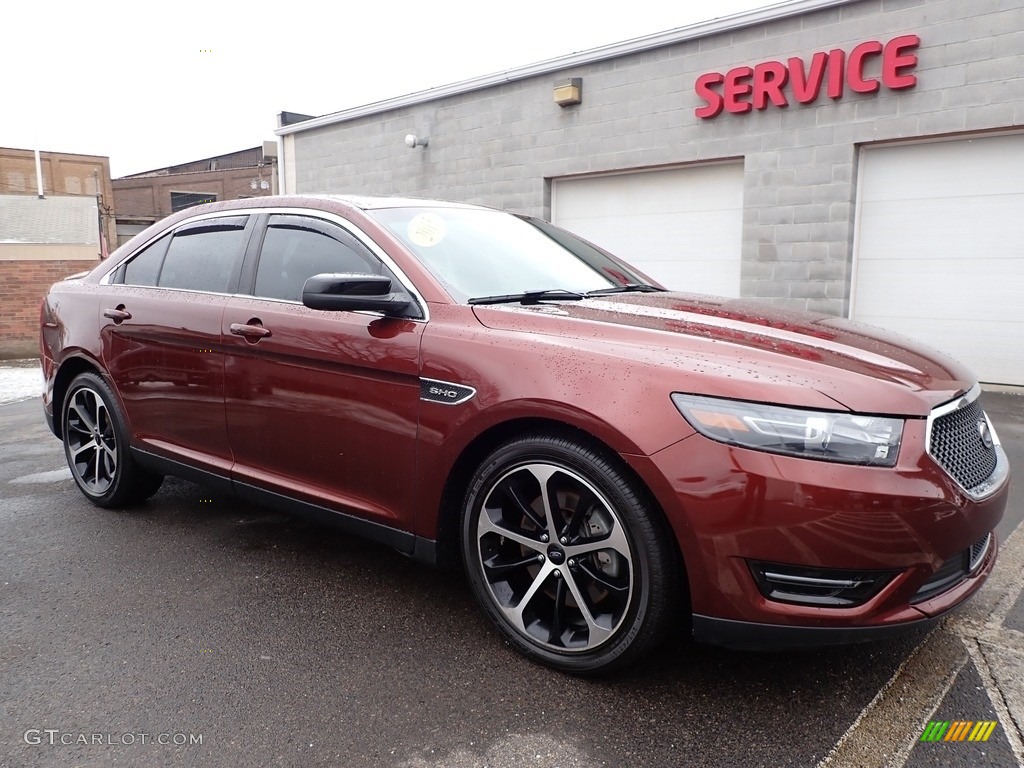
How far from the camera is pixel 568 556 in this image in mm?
2496

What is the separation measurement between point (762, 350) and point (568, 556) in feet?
2.87

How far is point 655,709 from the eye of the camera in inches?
93.1

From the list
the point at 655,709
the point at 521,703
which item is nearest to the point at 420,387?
the point at 521,703

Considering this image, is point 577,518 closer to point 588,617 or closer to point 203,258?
point 588,617

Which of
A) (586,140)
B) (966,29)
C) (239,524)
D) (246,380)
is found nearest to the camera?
(246,380)

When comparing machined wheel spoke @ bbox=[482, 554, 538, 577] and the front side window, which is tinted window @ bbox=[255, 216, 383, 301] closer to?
the front side window

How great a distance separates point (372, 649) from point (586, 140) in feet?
31.9

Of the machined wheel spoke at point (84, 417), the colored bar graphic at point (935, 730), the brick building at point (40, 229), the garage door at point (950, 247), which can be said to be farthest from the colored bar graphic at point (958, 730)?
the brick building at point (40, 229)

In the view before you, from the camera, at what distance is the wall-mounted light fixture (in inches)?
440

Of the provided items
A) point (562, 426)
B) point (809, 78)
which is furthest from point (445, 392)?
point (809, 78)

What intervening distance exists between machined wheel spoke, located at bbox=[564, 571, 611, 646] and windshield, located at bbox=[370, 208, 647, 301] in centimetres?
109

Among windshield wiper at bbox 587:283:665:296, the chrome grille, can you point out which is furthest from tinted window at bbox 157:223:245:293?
the chrome grille

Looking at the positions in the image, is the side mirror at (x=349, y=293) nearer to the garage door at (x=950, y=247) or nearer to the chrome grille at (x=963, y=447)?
the chrome grille at (x=963, y=447)

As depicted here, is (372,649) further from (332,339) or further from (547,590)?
(332,339)
